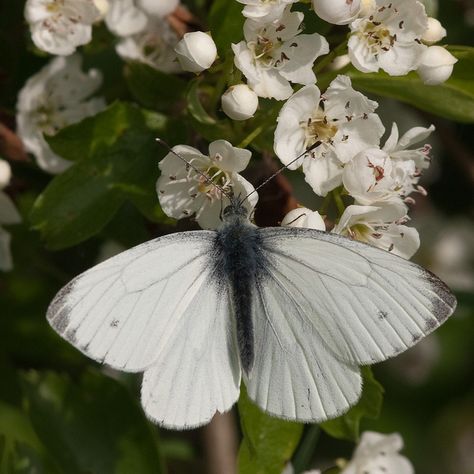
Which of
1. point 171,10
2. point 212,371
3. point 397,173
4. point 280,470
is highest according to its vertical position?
point 171,10

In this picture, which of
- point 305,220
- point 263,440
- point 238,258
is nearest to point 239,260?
point 238,258

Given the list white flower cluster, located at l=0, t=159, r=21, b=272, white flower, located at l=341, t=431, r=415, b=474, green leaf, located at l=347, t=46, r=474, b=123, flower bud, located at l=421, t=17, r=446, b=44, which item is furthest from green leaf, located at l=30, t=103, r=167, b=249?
white flower, located at l=341, t=431, r=415, b=474

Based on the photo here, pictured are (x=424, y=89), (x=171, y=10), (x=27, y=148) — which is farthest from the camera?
(x=27, y=148)

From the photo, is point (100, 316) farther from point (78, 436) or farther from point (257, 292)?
point (78, 436)

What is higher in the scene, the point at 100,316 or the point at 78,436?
the point at 100,316

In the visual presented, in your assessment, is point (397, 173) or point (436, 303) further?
point (397, 173)

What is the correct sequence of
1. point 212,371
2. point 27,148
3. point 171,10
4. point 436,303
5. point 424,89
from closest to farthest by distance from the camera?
point 436,303 < point 212,371 < point 424,89 < point 171,10 < point 27,148

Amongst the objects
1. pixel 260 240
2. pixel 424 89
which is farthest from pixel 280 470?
pixel 424 89

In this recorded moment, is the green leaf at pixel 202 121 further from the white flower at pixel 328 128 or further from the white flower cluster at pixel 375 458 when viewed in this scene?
the white flower cluster at pixel 375 458
